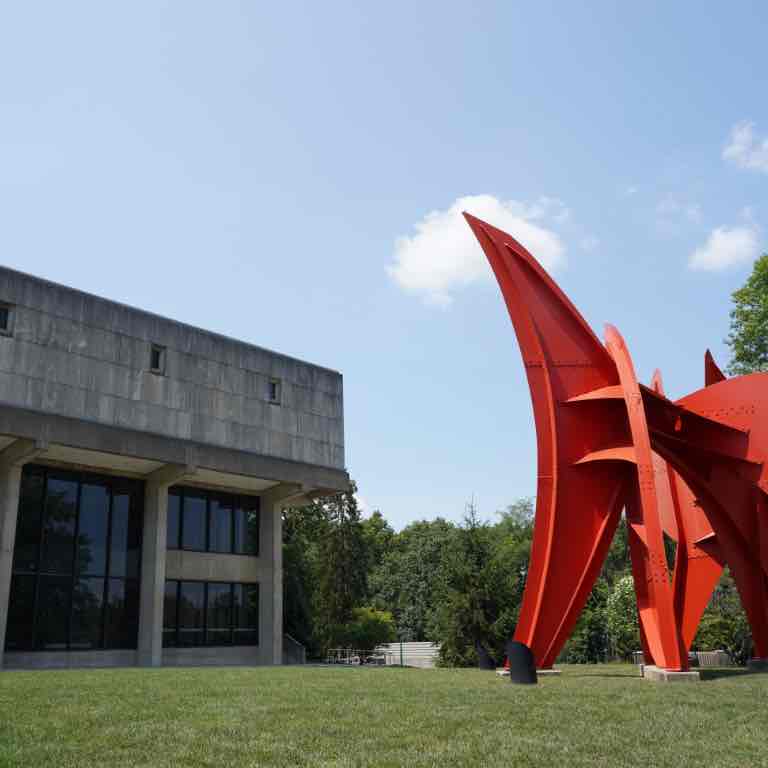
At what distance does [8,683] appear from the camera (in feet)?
47.5

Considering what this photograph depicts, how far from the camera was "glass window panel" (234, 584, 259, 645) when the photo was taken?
31672mm

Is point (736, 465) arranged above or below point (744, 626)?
above

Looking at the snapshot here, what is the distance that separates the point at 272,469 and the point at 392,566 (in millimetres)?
60404

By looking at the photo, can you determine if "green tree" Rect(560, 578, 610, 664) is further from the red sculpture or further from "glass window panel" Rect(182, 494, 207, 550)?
the red sculpture

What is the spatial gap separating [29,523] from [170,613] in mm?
6416

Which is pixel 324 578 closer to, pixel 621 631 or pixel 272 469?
pixel 621 631

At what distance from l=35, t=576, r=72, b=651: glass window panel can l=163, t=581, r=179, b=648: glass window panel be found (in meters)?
3.87

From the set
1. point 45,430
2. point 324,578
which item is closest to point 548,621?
point 45,430

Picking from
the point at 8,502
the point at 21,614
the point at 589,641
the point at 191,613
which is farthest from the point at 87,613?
the point at 589,641

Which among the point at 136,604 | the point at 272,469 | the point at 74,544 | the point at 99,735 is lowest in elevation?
the point at 99,735

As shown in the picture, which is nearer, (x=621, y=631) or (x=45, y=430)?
(x=45, y=430)

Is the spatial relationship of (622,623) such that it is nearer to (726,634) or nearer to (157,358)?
(726,634)

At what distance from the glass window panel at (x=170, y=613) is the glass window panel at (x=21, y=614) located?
5034mm

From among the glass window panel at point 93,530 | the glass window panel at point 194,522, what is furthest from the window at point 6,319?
the glass window panel at point 194,522
